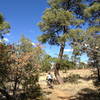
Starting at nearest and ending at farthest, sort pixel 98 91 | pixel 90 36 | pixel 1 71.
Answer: pixel 90 36 → pixel 1 71 → pixel 98 91

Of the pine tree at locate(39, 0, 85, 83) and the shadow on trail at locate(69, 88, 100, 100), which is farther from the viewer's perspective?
the pine tree at locate(39, 0, 85, 83)

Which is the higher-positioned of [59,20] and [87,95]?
[59,20]

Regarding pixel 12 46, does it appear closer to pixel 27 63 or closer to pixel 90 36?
pixel 27 63

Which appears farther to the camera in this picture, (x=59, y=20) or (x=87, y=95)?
(x=59, y=20)

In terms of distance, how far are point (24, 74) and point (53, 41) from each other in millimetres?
10844

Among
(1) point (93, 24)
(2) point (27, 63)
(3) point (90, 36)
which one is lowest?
(2) point (27, 63)

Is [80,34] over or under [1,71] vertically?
over

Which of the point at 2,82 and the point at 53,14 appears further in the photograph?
the point at 53,14

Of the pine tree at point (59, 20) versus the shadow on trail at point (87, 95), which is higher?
the pine tree at point (59, 20)

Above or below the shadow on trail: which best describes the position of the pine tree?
above

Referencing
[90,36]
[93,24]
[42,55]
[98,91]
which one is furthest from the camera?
[98,91]

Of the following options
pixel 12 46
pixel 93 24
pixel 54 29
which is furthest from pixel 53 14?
pixel 12 46

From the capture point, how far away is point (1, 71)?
12211mm

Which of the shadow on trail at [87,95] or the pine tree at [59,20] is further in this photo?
the pine tree at [59,20]
